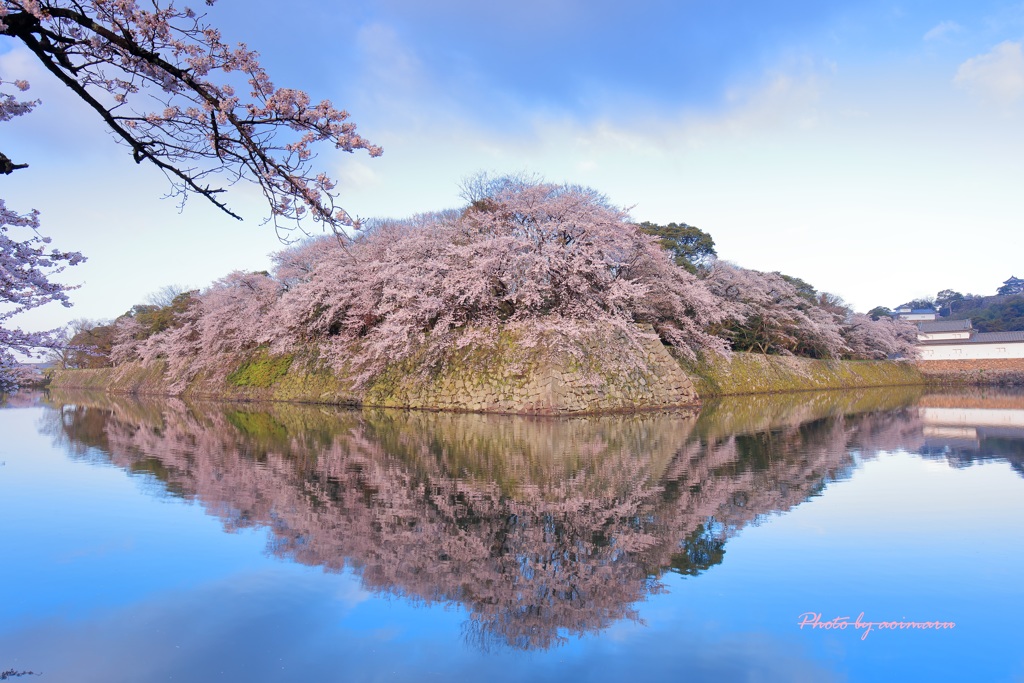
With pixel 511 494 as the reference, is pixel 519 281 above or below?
above

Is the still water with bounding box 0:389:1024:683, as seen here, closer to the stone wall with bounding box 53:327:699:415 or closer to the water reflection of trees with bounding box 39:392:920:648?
the water reflection of trees with bounding box 39:392:920:648

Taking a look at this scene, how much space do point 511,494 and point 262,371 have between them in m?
26.3

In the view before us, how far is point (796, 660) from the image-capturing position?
3.47 metres

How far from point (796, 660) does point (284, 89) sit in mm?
4181

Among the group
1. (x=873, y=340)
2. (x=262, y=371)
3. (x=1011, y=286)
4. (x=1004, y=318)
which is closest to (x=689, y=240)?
(x=873, y=340)

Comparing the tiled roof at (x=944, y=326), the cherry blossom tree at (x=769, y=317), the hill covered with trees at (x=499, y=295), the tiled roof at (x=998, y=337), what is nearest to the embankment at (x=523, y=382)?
the hill covered with trees at (x=499, y=295)

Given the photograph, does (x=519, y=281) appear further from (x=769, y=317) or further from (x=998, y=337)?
(x=998, y=337)

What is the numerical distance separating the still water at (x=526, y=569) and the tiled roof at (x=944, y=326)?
4731cm

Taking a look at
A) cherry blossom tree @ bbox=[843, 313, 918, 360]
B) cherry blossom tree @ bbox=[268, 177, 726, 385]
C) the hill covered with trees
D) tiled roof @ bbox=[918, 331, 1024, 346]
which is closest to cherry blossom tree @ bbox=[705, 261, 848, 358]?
the hill covered with trees

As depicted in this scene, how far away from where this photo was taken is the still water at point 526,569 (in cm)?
351

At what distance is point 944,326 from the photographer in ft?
166

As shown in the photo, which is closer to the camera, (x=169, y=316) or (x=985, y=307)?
(x=169, y=316)

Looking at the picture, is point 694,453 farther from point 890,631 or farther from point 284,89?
point 284,89

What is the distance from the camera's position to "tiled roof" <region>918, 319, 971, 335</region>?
163 feet
